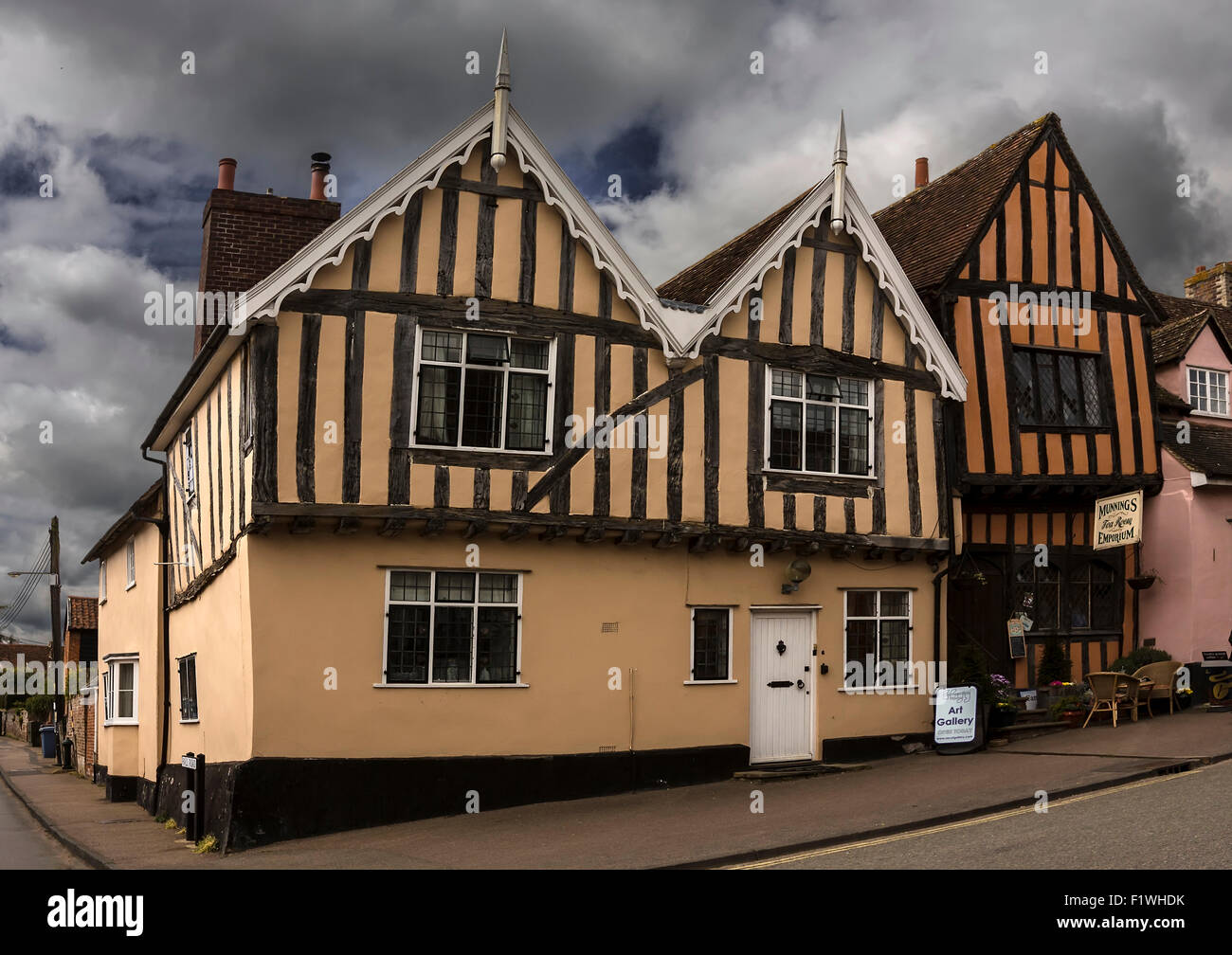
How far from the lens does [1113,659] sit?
19734mm

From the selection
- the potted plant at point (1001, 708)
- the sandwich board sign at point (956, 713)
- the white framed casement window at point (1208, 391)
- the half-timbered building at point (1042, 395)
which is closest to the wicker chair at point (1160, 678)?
the half-timbered building at point (1042, 395)

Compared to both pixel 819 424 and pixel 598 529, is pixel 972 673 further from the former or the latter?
pixel 598 529

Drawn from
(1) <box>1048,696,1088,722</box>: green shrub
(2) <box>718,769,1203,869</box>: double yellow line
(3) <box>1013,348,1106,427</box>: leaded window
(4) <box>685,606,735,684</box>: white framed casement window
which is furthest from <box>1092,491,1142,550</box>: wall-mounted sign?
(4) <box>685,606,735,684</box>: white framed casement window

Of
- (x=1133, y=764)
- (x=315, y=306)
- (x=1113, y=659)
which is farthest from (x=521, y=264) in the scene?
(x=1113, y=659)

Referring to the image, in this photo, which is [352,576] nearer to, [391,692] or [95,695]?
[391,692]

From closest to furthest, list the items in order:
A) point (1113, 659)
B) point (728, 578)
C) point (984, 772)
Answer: point (984, 772)
point (728, 578)
point (1113, 659)

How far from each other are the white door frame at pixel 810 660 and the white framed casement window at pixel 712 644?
35 cm

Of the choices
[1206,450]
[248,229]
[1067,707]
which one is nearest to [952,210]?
[1206,450]

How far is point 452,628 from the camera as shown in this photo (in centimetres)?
1427

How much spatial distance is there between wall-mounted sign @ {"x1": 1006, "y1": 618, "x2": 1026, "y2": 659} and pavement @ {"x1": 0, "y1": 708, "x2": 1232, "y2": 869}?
190cm

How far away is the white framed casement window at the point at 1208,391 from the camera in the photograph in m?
21.8

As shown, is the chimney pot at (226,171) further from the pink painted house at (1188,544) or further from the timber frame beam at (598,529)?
the pink painted house at (1188,544)

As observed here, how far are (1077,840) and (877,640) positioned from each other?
24.7ft

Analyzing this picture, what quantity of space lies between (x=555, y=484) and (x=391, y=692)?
3127 millimetres
